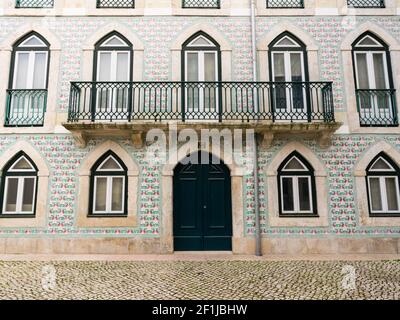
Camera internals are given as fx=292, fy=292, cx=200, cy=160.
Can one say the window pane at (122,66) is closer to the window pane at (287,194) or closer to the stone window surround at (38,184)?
the stone window surround at (38,184)

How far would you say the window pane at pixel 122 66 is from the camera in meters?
8.95

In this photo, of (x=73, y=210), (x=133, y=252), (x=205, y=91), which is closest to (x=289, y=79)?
(x=205, y=91)

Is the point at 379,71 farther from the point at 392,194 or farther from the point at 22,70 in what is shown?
the point at 22,70

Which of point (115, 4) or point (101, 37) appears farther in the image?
point (115, 4)

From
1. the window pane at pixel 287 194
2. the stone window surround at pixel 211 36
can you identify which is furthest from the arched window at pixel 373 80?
the stone window surround at pixel 211 36

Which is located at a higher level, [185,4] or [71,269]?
[185,4]

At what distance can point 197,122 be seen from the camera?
8016mm

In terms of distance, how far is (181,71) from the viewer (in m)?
8.92

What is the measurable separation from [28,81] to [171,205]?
18.9 ft

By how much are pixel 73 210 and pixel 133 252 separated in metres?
2.08

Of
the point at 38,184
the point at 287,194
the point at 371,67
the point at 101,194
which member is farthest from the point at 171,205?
the point at 371,67

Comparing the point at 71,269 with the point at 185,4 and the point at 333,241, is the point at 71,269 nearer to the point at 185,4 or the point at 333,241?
the point at 333,241

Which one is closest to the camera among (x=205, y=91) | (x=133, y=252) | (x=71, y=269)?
(x=71, y=269)

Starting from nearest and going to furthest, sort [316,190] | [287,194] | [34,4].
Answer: [316,190]
[287,194]
[34,4]
